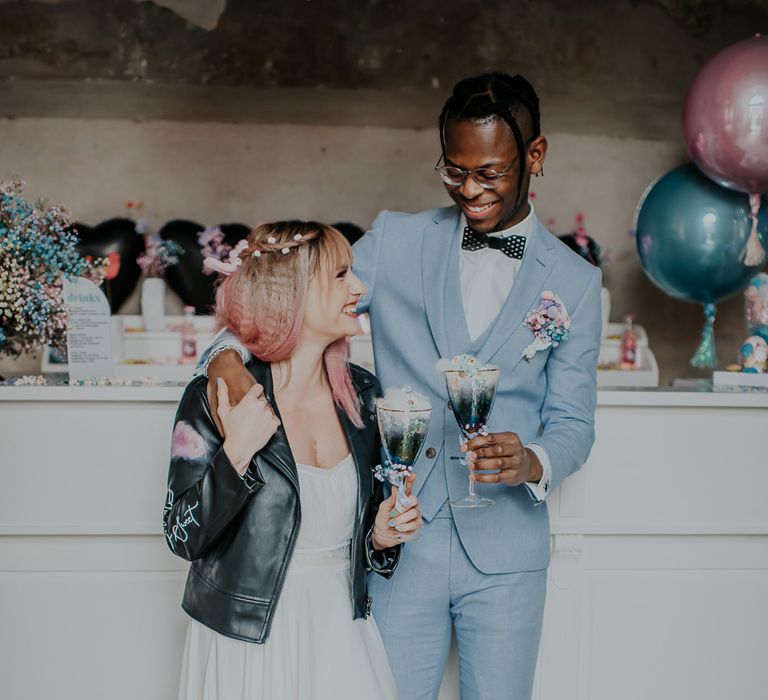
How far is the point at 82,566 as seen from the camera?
7.88 ft

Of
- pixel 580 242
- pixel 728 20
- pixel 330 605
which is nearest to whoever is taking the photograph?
pixel 330 605

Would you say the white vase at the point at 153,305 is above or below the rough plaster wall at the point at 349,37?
below

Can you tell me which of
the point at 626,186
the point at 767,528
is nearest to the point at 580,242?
the point at 626,186

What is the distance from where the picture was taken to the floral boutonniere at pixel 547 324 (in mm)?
2020

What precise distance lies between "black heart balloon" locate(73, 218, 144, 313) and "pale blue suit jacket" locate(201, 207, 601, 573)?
11.6 ft

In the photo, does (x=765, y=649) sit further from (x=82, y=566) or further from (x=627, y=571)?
(x=82, y=566)

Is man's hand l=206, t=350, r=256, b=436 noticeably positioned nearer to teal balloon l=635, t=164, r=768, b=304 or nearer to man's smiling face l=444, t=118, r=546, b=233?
man's smiling face l=444, t=118, r=546, b=233

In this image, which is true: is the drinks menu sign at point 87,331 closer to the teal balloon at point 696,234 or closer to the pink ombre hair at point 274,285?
the pink ombre hair at point 274,285

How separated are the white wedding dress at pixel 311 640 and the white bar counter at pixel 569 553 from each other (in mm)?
598

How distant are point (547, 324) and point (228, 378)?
28.6 inches

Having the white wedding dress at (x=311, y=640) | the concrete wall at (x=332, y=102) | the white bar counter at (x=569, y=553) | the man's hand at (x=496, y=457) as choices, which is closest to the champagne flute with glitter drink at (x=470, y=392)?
the man's hand at (x=496, y=457)

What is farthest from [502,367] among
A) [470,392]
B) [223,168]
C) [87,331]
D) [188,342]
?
[223,168]

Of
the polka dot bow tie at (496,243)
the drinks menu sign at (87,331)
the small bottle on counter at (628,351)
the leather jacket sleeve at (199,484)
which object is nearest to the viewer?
the leather jacket sleeve at (199,484)

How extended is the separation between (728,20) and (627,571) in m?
4.48
